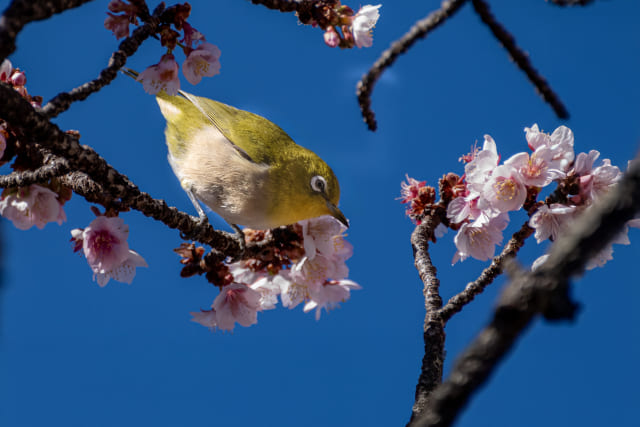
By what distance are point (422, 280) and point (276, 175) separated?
4.75ft

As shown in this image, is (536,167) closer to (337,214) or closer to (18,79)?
(337,214)

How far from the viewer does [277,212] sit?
370 centimetres

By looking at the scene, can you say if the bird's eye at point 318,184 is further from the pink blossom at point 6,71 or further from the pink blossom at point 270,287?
the pink blossom at point 6,71

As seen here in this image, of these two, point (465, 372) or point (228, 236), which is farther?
point (228, 236)

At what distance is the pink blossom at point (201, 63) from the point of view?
3346 millimetres

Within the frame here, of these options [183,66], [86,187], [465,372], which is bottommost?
[465,372]

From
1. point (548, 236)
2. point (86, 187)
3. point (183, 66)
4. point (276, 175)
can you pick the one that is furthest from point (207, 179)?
point (548, 236)

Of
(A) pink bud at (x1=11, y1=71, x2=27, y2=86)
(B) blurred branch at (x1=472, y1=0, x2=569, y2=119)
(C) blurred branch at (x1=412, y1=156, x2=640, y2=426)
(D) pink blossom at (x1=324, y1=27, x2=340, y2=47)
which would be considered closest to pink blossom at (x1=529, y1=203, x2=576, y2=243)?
(B) blurred branch at (x1=472, y1=0, x2=569, y2=119)

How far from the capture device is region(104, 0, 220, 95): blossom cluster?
303 cm

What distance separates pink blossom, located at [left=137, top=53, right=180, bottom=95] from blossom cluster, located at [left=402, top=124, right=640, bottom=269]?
185cm

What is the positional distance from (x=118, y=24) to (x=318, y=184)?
166 cm

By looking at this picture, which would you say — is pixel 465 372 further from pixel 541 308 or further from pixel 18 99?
pixel 18 99

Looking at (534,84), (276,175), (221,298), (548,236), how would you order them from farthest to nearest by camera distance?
(276,175) < (221,298) < (548,236) < (534,84)

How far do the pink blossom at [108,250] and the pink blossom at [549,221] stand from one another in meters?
2.21
